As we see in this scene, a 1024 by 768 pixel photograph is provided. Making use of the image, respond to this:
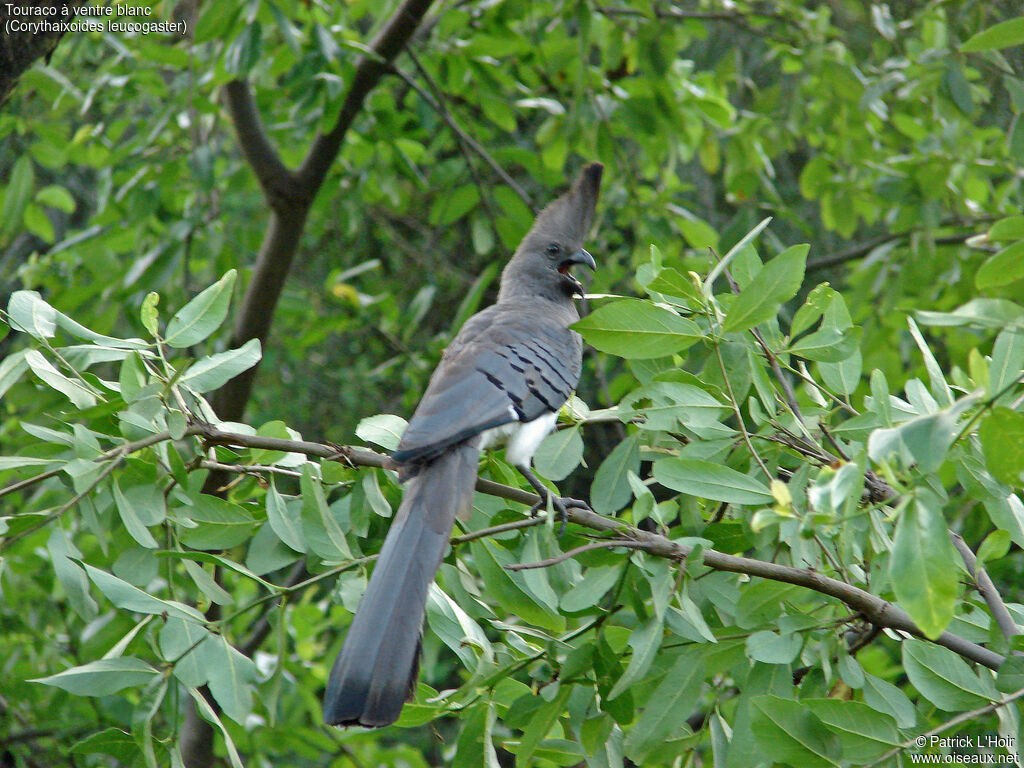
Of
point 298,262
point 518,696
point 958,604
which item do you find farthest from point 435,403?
point 298,262

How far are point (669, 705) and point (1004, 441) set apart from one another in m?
0.80

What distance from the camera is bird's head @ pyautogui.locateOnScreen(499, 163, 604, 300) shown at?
3.72 metres

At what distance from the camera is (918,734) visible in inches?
70.6

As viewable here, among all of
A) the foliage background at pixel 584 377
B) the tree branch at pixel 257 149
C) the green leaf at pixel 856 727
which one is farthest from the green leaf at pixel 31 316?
the tree branch at pixel 257 149

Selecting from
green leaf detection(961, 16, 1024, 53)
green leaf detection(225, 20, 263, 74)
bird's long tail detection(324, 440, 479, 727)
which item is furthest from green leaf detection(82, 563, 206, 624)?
green leaf detection(225, 20, 263, 74)

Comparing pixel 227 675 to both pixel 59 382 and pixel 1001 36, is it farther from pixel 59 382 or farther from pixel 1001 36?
pixel 1001 36

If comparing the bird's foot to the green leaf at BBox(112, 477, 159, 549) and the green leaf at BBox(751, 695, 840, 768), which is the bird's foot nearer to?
the green leaf at BBox(751, 695, 840, 768)

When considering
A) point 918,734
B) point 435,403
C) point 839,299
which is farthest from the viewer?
point 435,403

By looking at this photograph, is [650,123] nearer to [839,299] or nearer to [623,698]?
[839,299]

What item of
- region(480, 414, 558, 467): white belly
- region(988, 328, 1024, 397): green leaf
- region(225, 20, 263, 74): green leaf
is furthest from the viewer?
region(225, 20, 263, 74): green leaf

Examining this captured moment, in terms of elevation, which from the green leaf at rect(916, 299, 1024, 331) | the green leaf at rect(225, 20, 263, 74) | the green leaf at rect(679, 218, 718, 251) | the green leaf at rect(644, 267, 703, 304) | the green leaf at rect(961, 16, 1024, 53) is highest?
the green leaf at rect(225, 20, 263, 74)

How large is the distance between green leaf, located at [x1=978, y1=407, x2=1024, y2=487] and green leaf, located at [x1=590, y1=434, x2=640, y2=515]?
82 cm

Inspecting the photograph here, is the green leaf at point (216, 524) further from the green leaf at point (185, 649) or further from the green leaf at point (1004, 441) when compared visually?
the green leaf at point (1004, 441)

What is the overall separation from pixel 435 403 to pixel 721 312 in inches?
31.7
